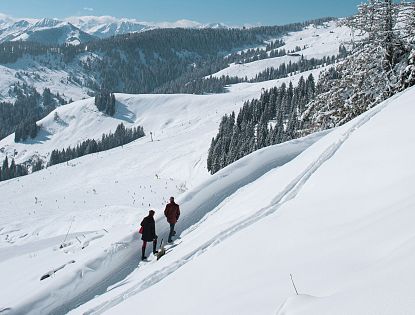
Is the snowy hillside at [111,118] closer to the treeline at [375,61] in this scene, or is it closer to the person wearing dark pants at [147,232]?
the treeline at [375,61]

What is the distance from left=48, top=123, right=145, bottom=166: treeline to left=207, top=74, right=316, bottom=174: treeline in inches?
2303

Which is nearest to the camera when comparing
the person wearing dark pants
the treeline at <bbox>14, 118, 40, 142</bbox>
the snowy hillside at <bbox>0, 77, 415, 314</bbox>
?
the snowy hillside at <bbox>0, 77, 415, 314</bbox>

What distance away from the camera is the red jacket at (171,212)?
14031mm

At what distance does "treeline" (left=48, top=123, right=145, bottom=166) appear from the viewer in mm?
126625

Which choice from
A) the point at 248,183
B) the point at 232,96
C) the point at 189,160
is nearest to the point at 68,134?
the point at 232,96

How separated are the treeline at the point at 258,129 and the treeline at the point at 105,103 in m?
93.8

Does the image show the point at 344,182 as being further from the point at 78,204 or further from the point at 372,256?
the point at 78,204

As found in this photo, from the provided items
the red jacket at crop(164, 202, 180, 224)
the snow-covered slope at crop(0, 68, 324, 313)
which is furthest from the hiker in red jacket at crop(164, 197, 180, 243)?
the snow-covered slope at crop(0, 68, 324, 313)

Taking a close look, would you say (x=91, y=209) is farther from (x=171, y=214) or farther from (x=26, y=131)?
(x=26, y=131)

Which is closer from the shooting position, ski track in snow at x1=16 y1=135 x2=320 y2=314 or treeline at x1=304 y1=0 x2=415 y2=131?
ski track in snow at x1=16 y1=135 x2=320 y2=314

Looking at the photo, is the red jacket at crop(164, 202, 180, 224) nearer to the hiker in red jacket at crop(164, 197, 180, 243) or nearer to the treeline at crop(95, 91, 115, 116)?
the hiker in red jacket at crop(164, 197, 180, 243)

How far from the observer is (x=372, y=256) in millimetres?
6086

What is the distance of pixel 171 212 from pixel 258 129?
57527 millimetres

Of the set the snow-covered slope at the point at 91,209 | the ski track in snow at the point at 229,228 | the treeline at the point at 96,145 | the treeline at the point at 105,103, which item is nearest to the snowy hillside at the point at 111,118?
the treeline at the point at 105,103
